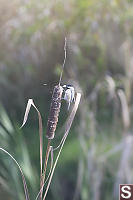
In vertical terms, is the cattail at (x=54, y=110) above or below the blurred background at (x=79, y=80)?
below

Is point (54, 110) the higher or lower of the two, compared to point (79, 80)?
lower

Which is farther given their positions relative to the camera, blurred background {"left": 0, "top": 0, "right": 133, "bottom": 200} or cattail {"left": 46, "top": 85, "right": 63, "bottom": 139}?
blurred background {"left": 0, "top": 0, "right": 133, "bottom": 200}

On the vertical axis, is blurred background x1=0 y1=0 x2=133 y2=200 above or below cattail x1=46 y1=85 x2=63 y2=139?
above

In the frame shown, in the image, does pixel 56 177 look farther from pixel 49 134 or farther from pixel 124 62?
pixel 49 134

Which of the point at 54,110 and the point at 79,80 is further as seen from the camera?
the point at 79,80

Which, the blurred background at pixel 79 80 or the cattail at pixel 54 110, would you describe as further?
the blurred background at pixel 79 80

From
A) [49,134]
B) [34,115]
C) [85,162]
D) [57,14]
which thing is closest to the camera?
[49,134]

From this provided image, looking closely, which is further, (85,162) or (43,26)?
(43,26)

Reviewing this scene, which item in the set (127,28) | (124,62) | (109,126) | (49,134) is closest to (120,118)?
(109,126)
